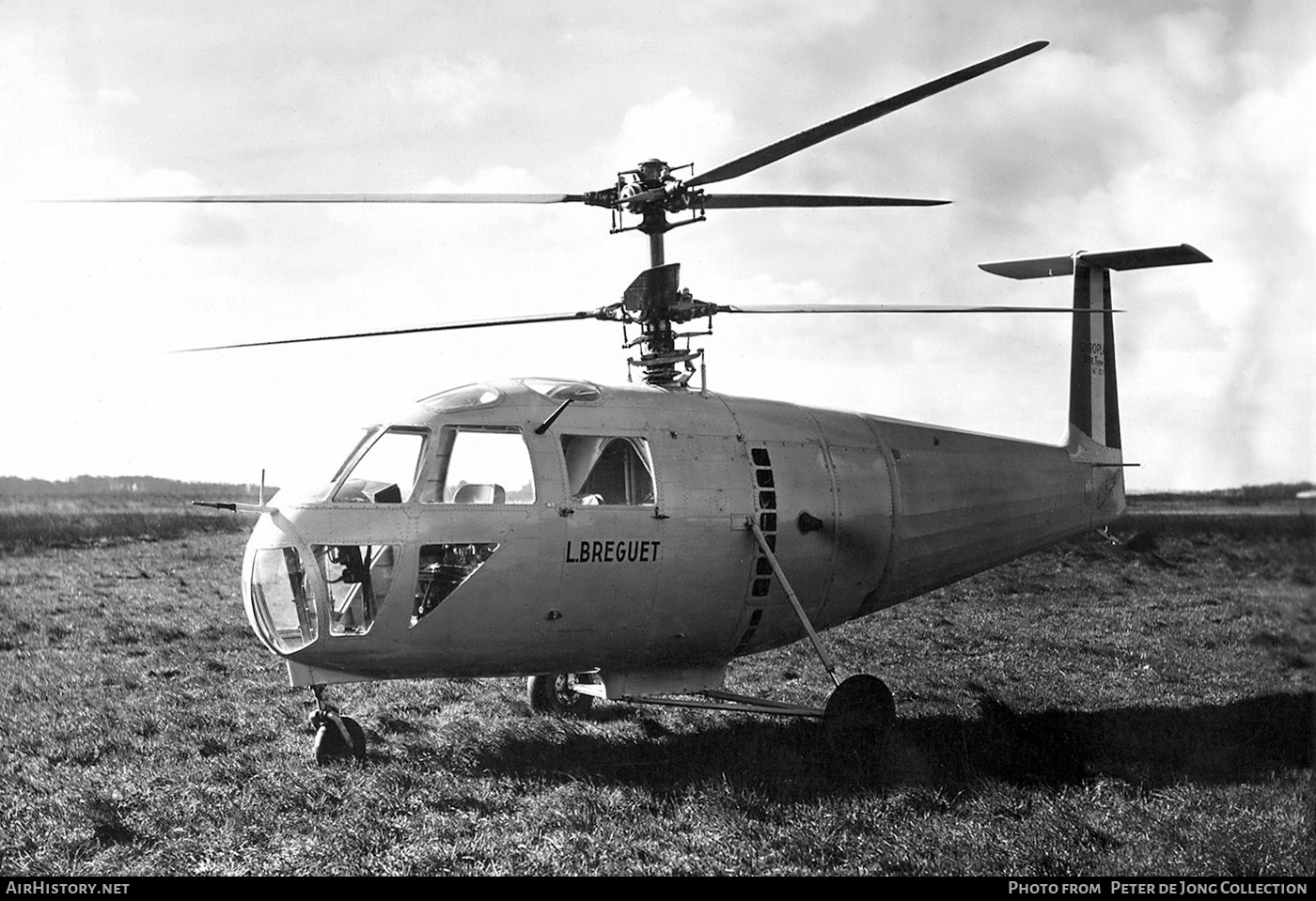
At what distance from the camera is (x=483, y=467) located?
9.12 metres

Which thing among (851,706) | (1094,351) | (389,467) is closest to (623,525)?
(389,467)

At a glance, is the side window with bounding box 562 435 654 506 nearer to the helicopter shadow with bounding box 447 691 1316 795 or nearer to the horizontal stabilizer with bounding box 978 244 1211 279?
the helicopter shadow with bounding box 447 691 1316 795

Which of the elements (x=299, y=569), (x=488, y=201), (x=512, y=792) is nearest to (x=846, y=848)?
(x=512, y=792)

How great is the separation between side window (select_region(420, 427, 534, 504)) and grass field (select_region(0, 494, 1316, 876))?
2275mm

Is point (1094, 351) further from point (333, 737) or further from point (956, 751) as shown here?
point (333, 737)

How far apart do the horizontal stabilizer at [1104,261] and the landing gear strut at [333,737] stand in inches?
402

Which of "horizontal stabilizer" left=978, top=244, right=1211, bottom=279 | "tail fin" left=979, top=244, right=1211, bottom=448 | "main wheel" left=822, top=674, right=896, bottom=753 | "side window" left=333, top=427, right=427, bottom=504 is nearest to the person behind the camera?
"side window" left=333, top=427, right=427, bottom=504

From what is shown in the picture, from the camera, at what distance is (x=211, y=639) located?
583 inches


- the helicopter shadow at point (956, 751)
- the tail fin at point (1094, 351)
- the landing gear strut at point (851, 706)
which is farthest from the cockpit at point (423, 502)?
the tail fin at point (1094, 351)

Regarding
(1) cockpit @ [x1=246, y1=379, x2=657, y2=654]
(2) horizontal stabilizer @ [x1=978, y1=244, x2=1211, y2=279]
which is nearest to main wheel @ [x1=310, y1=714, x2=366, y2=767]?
(1) cockpit @ [x1=246, y1=379, x2=657, y2=654]

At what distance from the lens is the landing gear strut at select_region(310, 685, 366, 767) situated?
8.87 meters

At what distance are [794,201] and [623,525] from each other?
3659mm

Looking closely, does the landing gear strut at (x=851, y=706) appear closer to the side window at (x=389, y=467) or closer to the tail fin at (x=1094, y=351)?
the side window at (x=389, y=467)

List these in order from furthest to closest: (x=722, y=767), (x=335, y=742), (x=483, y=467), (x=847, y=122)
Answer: (x=483, y=467) → (x=335, y=742) → (x=722, y=767) → (x=847, y=122)
